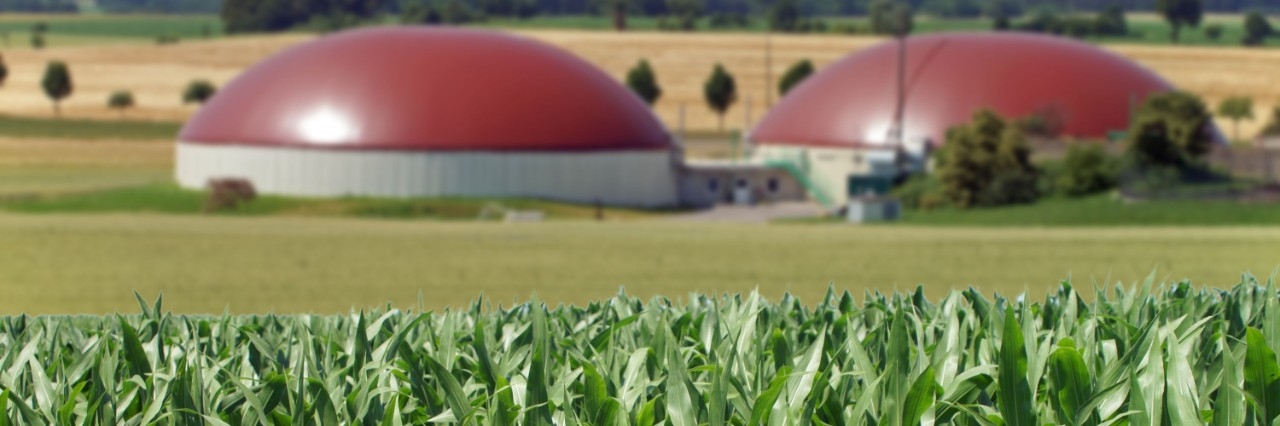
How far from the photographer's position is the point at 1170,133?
61.1 m

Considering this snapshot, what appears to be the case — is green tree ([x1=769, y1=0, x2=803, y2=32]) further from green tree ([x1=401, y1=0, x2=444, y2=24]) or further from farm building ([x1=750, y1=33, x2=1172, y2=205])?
farm building ([x1=750, y1=33, x2=1172, y2=205])

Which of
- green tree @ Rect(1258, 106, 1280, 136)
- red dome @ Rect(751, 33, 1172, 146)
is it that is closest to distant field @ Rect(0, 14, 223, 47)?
red dome @ Rect(751, 33, 1172, 146)

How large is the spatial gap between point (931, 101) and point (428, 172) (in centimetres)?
2089

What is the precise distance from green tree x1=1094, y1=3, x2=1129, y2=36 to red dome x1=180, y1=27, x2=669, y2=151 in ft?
310

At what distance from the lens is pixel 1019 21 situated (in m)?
169

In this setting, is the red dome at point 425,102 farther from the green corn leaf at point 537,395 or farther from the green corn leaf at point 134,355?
the green corn leaf at point 537,395

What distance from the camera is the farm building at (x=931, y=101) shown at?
68.8m

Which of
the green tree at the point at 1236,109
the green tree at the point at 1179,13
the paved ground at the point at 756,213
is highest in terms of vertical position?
the green tree at the point at 1179,13

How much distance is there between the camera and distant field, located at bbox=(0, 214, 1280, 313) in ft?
94.8

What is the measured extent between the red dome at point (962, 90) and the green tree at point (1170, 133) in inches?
246

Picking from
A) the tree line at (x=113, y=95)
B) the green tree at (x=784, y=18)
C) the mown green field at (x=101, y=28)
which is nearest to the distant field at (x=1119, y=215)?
the tree line at (x=113, y=95)

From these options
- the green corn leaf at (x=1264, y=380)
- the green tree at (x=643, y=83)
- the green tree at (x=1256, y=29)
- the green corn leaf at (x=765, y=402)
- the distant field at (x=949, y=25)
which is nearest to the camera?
the green corn leaf at (x=765, y=402)

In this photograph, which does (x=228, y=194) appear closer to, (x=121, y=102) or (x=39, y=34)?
(x=121, y=102)

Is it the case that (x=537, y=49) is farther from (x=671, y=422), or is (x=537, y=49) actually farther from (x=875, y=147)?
(x=671, y=422)
